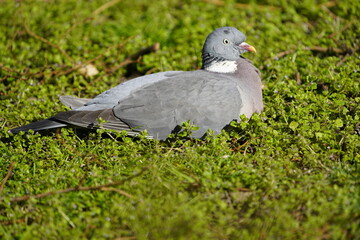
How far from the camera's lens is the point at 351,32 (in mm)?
5535

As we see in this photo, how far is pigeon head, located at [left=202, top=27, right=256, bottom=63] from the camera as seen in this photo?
453 cm

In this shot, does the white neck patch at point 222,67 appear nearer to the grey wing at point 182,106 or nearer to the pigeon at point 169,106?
the pigeon at point 169,106

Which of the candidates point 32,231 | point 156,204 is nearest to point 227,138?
point 156,204

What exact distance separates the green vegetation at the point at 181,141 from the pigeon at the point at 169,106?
0.12 meters

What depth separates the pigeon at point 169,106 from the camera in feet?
13.4

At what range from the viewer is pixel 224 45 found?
4.55m

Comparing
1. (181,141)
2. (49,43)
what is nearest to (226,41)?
(181,141)

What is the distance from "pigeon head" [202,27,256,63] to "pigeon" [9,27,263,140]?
9.8 inches

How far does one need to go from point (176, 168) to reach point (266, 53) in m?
2.45

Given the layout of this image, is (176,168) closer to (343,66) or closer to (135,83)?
(135,83)

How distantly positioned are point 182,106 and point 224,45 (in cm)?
83

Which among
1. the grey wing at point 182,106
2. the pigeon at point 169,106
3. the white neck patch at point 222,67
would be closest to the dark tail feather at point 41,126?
Answer: the pigeon at point 169,106

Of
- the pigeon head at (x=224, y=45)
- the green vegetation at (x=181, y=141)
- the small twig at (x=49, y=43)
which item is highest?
the pigeon head at (x=224, y=45)

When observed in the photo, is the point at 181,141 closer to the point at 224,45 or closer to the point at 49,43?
the point at 224,45
